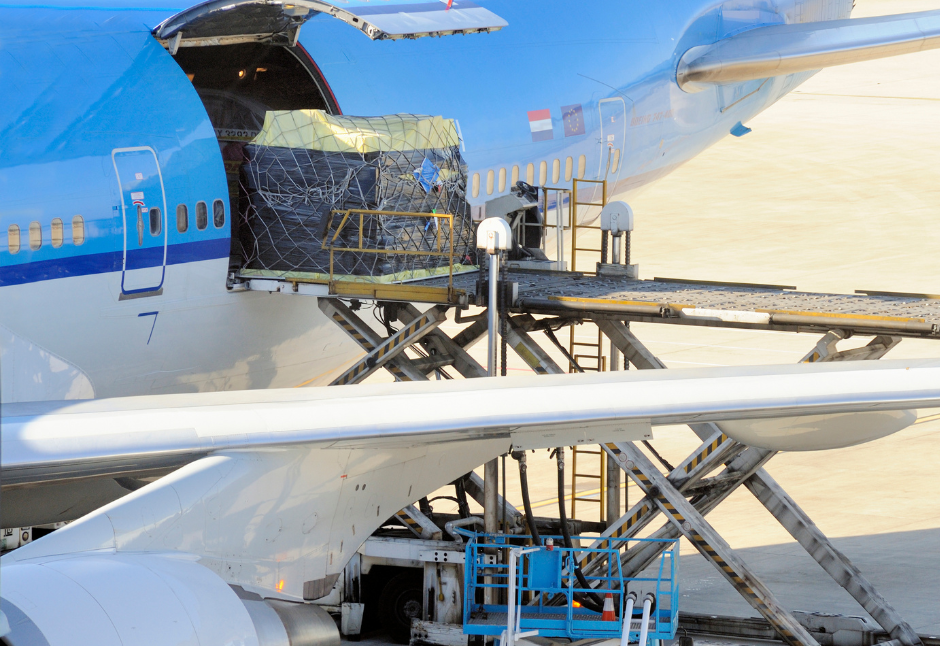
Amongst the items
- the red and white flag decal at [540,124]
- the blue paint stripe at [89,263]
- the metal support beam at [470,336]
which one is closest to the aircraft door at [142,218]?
the blue paint stripe at [89,263]

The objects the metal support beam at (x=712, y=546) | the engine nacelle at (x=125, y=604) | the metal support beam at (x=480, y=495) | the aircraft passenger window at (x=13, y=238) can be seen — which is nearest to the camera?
the engine nacelle at (x=125, y=604)

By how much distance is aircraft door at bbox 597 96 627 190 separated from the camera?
19266 mm

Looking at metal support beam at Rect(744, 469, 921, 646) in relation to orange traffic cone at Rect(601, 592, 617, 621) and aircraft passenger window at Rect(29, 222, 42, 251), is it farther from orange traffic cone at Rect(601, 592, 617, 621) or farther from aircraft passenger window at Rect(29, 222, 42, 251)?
aircraft passenger window at Rect(29, 222, 42, 251)

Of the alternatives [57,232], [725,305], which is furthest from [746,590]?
[57,232]

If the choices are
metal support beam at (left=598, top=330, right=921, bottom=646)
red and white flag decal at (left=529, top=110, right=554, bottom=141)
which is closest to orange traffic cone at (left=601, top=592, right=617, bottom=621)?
metal support beam at (left=598, top=330, right=921, bottom=646)

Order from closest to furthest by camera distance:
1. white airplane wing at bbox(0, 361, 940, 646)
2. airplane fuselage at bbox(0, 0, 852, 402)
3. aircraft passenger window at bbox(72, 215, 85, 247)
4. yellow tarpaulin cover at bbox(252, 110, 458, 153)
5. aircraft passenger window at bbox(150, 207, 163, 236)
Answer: white airplane wing at bbox(0, 361, 940, 646) → airplane fuselage at bbox(0, 0, 852, 402) → aircraft passenger window at bbox(72, 215, 85, 247) → aircraft passenger window at bbox(150, 207, 163, 236) → yellow tarpaulin cover at bbox(252, 110, 458, 153)

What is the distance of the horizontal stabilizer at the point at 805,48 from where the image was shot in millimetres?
19844

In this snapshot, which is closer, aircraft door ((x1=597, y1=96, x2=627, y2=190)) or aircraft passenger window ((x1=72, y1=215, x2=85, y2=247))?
aircraft passenger window ((x1=72, y1=215, x2=85, y2=247))

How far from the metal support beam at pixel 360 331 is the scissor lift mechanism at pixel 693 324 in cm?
1

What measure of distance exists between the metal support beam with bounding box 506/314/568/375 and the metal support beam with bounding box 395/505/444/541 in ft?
6.11

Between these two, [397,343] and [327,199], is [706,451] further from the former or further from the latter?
[327,199]

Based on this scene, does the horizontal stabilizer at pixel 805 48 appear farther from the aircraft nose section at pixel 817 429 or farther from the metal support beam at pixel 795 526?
the aircraft nose section at pixel 817 429

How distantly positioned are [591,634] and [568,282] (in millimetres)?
3682

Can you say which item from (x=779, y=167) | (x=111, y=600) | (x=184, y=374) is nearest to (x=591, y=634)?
(x=184, y=374)
